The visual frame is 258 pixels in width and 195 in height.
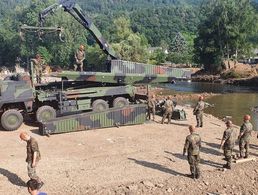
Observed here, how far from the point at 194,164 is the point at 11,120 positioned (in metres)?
9.51

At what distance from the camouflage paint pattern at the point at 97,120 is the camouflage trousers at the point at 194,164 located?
23.6 feet

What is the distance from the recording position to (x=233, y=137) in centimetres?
1471

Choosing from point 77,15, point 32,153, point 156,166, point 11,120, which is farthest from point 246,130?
point 77,15

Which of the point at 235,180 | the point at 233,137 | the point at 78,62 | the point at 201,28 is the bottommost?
the point at 235,180

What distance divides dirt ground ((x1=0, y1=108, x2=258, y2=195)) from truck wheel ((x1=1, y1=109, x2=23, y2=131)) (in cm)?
40

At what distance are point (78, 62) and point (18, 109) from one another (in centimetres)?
409

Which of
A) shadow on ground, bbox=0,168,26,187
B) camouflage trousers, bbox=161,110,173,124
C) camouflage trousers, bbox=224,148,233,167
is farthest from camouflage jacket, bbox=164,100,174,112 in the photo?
shadow on ground, bbox=0,168,26,187

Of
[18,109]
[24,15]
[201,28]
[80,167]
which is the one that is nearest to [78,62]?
[18,109]

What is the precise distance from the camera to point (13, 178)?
13.9 m

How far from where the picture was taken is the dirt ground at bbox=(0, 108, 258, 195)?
13.4 metres

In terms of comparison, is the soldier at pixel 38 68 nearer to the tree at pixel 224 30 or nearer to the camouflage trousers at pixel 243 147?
the camouflage trousers at pixel 243 147

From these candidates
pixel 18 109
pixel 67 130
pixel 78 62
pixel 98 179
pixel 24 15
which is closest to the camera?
pixel 98 179

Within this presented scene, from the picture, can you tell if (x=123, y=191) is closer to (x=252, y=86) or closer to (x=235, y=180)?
(x=235, y=180)

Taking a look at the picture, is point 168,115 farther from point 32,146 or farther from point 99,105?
point 32,146
